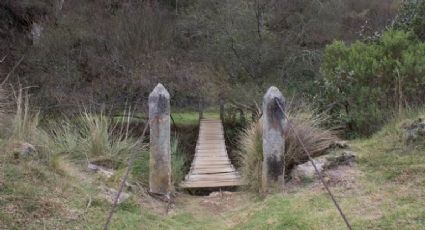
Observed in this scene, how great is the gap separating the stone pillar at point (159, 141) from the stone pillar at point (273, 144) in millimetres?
1145

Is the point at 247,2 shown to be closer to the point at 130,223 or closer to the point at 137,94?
the point at 137,94

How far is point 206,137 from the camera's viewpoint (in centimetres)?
1048

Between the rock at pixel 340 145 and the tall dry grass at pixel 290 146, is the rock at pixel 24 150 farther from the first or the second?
the rock at pixel 340 145

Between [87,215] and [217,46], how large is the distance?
420 inches

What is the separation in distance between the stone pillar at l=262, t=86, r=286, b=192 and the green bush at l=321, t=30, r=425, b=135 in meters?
2.35

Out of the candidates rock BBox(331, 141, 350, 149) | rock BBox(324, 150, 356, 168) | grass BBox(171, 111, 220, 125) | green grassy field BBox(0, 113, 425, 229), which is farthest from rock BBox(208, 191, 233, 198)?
grass BBox(171, 111, 220, 125)

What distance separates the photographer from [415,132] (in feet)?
18.8

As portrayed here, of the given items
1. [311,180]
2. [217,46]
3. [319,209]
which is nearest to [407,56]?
[311,180]

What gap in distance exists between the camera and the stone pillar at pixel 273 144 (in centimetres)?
557

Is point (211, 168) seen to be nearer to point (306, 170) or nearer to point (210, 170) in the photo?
point (210, 170)

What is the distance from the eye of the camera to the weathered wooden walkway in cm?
670

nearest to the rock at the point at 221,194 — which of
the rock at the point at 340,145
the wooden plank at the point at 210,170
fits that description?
the wooden plank at the point at 210,170

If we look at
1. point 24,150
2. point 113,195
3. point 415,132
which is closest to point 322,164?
point 415,132

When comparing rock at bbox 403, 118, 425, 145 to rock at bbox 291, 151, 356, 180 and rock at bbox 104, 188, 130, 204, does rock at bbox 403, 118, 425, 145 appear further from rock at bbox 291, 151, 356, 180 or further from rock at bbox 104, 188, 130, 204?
rock at bbox 104, 188, 130, 204
